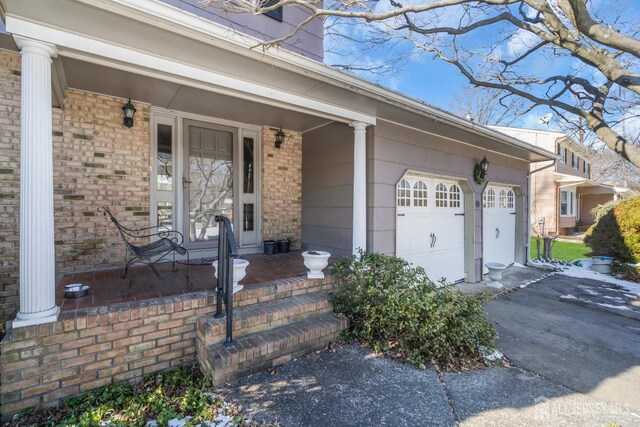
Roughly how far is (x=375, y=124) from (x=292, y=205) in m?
2.31

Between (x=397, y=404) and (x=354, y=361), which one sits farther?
(x=354, y=361)

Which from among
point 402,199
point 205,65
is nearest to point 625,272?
point 402,199

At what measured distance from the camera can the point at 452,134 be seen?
5.65 m

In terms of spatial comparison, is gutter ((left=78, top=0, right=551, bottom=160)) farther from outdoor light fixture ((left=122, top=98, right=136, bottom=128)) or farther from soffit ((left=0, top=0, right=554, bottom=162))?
outdoor light fixture ((left=122, top=98, right=136, bottom=128))

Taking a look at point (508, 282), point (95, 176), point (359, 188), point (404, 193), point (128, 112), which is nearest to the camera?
point (95, 176)

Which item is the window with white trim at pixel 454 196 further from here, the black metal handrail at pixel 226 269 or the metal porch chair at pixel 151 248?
the metal porch chair at pixel 151 248

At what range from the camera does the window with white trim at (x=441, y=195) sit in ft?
19.7

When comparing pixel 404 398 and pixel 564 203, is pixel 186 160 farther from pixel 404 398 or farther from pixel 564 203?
pixel 564 203

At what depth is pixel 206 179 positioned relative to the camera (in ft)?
16.8

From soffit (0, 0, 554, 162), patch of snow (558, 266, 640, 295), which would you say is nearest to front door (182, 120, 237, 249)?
soffit (0, 0, 554, 162)

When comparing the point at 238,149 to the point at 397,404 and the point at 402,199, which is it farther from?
the point at 397,404

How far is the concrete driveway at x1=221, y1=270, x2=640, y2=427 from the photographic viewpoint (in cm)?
228

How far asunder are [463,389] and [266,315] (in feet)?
6.41

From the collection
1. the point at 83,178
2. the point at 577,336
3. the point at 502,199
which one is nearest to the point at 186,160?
the point at 83,178
